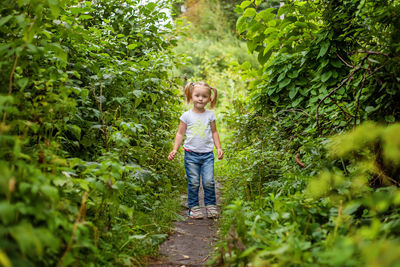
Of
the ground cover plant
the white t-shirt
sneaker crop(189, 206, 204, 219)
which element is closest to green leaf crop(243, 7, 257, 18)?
the ground cover plant

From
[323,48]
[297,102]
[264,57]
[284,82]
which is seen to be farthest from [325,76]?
[264,57]

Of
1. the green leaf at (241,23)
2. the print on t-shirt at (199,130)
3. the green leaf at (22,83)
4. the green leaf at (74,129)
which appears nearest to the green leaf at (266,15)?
the green leaf at (241,23)

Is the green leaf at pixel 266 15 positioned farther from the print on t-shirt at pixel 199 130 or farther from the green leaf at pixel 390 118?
the green leaf at pixel 390 118

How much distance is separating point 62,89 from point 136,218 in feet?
4.69

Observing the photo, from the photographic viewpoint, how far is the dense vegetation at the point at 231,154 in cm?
169

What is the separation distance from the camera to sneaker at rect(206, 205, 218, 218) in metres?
3.92

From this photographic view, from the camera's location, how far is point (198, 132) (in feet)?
13.5

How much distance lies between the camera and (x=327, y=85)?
3775mm

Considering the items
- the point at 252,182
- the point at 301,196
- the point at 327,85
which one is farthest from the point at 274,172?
the point at 301,196

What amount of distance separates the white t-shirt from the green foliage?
54cm

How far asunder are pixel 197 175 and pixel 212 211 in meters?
0.50

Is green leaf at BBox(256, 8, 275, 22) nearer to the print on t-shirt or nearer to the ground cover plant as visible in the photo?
the ground cover plant

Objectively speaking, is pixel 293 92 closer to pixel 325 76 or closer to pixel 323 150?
pixel 325 76

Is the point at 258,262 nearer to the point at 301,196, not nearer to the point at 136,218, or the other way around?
the point at 301,196
